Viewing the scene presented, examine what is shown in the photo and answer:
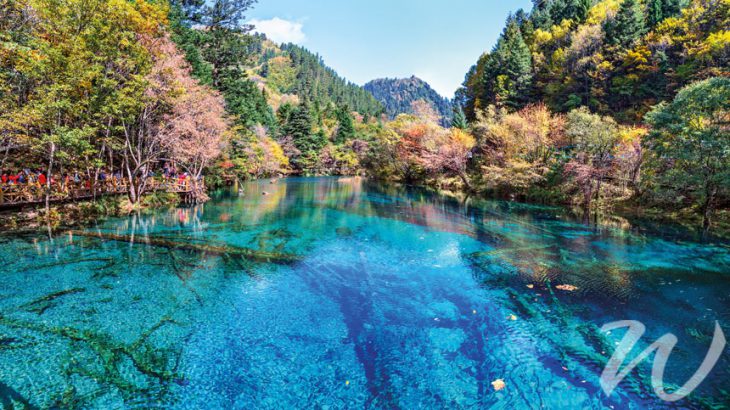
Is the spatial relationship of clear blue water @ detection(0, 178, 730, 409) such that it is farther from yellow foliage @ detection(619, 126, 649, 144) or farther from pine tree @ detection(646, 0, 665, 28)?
pine tree @ detection(646, 0, 665, 28)

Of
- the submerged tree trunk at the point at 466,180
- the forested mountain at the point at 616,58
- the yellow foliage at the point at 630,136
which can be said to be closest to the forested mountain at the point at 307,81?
the forested mountain at the point at 616,58

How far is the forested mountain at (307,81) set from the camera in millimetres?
126312

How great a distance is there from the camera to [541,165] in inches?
1208

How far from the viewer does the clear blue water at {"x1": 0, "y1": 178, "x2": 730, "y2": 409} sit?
576cm

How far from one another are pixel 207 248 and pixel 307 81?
411 ft

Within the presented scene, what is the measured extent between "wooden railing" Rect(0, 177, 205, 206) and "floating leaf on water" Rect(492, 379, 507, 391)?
844 inches

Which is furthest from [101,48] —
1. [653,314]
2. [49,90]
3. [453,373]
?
[653,314]

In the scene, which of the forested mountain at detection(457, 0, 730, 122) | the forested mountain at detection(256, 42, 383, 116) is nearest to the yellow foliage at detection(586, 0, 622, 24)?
the forested mountain at detection(457, 0, 730, 122)

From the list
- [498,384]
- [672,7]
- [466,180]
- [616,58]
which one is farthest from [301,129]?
[498,384]

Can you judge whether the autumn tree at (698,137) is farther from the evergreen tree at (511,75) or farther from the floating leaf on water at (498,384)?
the evergreen tree at (511,75)

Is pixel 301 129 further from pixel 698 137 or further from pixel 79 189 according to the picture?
pixel 698 137

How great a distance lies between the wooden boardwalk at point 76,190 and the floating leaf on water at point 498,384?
2143cm

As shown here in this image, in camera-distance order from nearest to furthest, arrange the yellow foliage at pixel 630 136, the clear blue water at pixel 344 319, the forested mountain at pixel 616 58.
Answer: the clear blue water at pixel 344 319 < the yellow foliage at pixel 630 136 < the forested mountain at pixel 616 58

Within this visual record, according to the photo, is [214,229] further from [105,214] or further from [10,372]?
[10,372]
